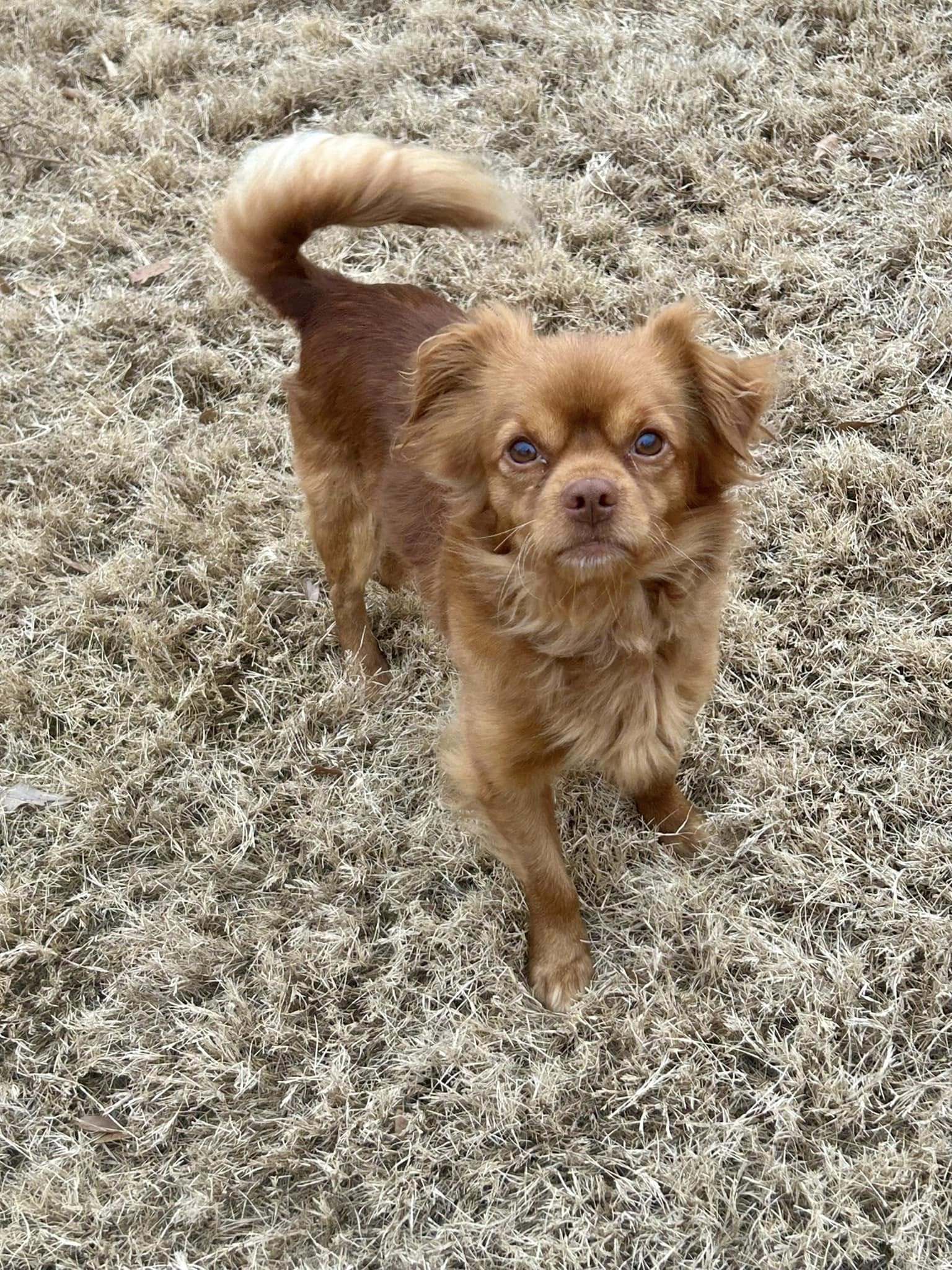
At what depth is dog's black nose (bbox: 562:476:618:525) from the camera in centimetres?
189

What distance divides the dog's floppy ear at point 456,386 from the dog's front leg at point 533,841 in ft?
1.95

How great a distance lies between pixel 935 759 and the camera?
292 cm

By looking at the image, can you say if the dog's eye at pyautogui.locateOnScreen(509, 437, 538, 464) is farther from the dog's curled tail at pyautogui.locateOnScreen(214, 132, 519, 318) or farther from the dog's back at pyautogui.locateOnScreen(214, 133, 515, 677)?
the dog's curled tail at pyautogui.locateOnScreen(214, 132, 519, 318)

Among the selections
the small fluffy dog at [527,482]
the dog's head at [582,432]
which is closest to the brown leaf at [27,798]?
the small fluffy dog at [527,482]

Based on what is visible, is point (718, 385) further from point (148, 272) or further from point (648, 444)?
point (148, 272)

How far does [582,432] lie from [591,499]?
210 mm

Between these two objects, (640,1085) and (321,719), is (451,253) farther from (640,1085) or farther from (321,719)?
(640,1085)

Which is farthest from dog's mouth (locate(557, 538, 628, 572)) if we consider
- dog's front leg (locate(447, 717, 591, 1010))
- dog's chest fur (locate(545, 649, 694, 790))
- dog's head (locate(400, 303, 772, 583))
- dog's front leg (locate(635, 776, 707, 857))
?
dog's front leg (locate(635, 776, 707, 857))

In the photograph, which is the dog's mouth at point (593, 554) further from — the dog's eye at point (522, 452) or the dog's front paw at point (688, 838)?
the dog's front paw at point (688, 838)

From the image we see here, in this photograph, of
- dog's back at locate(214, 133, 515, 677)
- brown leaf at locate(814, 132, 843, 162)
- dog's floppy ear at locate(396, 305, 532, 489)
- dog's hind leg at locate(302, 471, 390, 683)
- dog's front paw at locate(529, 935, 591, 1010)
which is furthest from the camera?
brown leaf at locate(814, 132, 843, 162)

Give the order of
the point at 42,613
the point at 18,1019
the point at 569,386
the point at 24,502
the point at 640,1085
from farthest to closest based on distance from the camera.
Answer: the point at 24,502 → the point at 42,613 → the point at 18,1019 → the point at 640,1085 → the point at 569,386

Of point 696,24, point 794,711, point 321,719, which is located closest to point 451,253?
point 696,24

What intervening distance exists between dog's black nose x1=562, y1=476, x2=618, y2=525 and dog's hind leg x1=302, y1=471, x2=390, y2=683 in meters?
1.20

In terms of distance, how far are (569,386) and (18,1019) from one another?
7.30ft
